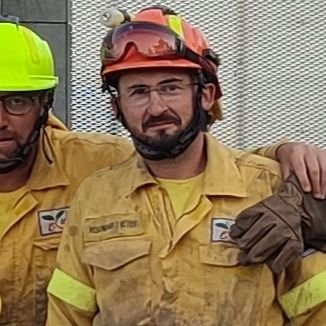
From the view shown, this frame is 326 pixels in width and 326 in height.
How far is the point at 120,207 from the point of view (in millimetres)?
4227

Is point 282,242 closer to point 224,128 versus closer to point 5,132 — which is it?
point 5,132

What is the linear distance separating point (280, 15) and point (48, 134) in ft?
3.93

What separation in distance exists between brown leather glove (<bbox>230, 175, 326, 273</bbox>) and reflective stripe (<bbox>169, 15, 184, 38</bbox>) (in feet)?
1.74

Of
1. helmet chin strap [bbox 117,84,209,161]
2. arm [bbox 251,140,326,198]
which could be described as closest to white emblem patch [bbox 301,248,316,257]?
arm [bbox 251,140,326,198]

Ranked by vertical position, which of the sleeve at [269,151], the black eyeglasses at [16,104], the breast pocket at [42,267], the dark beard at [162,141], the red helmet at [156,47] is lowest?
the breast pocket at [42,267]

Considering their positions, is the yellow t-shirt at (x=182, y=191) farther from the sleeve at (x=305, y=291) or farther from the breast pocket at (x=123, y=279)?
the sleeve at (x=305, y=291)

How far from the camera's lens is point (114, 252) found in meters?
4.17

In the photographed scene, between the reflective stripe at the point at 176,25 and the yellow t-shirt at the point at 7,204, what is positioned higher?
the reflective stripe at the point at 176,25

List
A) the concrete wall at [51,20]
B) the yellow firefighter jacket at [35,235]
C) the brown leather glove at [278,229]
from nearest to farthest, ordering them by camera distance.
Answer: the brown leather glove at [278,229]
the yellow firefighter jacket at [35,235]
the concrete wall at [51,20]

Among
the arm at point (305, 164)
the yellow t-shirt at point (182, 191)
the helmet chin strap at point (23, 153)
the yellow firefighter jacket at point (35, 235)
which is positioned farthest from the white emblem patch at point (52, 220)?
the arm at point (305, 164)

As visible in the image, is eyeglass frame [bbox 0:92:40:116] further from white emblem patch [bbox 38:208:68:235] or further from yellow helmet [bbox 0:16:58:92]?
white emblem patch [bbox 38:208:68:235]

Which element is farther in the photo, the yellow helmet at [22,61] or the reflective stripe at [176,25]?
the yellow helmet at [22,61]

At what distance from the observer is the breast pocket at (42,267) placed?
4.50 m

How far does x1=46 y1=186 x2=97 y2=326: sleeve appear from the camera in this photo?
166 inches
